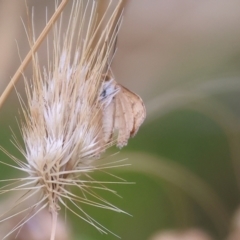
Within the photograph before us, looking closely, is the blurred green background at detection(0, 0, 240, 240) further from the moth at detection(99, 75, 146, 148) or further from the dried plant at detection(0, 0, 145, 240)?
the dried plant at detection(0, 0, 145, 240)

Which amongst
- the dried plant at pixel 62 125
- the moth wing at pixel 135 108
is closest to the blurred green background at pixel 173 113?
the moth wing at pixel 135 108

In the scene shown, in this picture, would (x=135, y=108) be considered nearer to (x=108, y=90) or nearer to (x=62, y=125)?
(x=108, y=90)

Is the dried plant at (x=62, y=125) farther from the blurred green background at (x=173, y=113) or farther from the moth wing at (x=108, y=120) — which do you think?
the blurred green background at (x=173, y=113)

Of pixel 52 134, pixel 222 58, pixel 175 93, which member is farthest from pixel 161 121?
pixel 52 134

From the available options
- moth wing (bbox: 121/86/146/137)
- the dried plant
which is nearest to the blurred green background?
moth wing (bbox: 121/86/146/137)

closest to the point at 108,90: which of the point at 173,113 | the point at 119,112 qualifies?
the point at 119,112

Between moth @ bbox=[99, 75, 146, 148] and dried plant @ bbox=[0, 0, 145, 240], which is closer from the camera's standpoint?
dried plant @ bbox=[0, 0, 145, 240]

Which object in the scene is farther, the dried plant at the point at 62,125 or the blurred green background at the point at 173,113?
the blurred green background at the point at 173,113

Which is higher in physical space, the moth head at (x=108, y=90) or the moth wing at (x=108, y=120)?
the moth head at (x=108, y=90)
